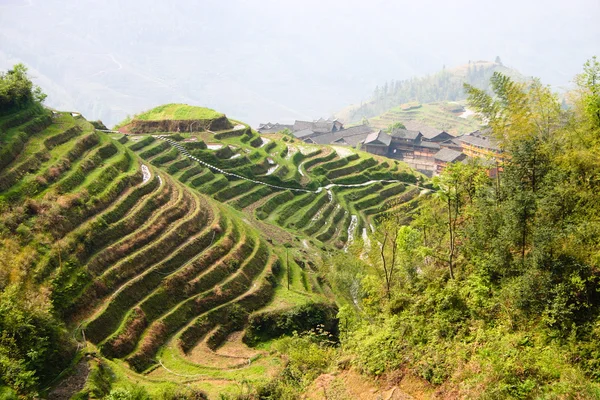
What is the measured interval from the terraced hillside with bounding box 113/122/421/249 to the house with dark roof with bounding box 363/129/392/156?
21.1m

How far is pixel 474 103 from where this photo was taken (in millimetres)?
20203

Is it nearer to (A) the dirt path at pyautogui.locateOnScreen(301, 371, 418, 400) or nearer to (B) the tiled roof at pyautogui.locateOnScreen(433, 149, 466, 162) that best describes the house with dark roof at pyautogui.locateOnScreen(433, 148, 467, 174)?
(B) the tiled roof at pyautogui.locateOnScreen(433, 149, 466, 162)

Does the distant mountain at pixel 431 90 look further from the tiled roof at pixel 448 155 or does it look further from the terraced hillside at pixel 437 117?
the tiled roof at pixel 448 155

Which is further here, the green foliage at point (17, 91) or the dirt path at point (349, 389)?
the green foliage at point (17, 91)

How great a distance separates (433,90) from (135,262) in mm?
159116

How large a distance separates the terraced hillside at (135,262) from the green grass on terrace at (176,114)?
2112 cm

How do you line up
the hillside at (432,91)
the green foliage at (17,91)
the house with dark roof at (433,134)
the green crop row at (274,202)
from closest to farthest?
the green foliage at (17,91) < the green crop row at (274,202) < the house with dark roof at (433,134) < the hillside at (432,91)

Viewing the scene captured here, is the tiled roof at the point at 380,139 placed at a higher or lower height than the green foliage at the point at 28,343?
higher

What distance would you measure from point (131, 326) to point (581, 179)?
18.0m

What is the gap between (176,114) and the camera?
5253 cm

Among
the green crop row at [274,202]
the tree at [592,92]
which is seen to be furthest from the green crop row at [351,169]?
the tree at [592,92]

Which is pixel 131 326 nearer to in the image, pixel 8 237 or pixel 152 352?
pixel 152 352

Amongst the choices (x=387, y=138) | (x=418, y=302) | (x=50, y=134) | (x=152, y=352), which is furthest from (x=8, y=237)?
(x=387, y=138)

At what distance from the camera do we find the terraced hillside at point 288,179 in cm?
3906
